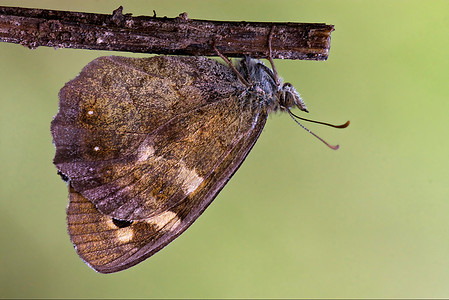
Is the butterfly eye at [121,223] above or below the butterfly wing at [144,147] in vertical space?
below

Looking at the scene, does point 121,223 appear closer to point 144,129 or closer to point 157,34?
point 144,129

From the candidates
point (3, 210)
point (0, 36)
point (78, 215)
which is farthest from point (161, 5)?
point (3, 210)

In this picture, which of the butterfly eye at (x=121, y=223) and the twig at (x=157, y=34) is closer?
the twig at (x=157, y=34)

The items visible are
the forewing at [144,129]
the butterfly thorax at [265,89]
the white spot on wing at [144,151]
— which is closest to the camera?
the forewing at [144,129]

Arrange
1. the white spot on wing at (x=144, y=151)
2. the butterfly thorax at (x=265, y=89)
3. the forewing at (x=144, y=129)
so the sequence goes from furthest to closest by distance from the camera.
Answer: the butterfly thorax at (x=265, y=89), the white spot on wing at (x=144, y=151), the forewing at (x=144, y=129)

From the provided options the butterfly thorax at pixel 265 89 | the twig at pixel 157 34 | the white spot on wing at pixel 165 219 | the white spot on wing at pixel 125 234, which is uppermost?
the twig at pixel 157 34

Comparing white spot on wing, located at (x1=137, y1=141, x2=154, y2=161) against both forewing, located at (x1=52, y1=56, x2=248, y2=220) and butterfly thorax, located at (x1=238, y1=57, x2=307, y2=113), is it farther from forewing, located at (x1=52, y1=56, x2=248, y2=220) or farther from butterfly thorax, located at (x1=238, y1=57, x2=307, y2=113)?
butterfly thorax, located at (x1=238, y1=57, x2=307, y2=113)

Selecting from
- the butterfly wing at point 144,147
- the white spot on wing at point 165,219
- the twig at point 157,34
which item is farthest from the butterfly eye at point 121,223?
the twig at point 157,34

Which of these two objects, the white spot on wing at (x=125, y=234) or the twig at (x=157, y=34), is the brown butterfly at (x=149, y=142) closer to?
the white spot on wing at (x=125, y=234)
